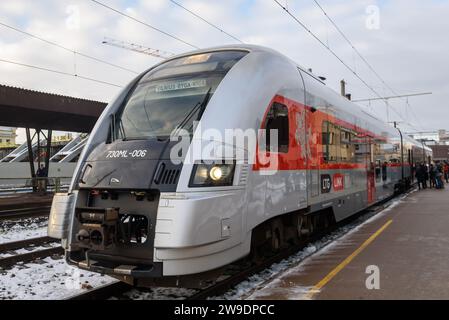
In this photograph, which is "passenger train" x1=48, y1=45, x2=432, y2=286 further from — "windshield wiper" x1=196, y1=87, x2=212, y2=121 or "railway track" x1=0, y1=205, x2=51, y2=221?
"railway track" x1=0, y1=205, x2=51, y2=221

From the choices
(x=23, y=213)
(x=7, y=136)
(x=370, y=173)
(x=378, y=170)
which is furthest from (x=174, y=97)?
(x=7, y=136)

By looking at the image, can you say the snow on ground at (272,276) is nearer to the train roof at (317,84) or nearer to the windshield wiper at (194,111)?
the windshield wiper at (194,111)

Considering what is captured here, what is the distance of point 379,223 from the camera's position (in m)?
10.6

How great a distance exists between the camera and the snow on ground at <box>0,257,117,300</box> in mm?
5582

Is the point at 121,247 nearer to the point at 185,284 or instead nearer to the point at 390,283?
the point at 185,284

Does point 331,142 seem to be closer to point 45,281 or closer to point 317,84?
point 317,84

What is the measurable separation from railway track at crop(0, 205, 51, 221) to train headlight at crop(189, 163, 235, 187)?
11239mm

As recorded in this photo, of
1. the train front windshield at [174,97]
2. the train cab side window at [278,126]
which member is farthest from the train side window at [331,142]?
the train front windshield at [174,97]

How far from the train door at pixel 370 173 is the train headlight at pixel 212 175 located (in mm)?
7930

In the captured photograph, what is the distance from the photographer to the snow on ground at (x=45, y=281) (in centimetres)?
558

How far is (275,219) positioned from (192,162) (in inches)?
80.5

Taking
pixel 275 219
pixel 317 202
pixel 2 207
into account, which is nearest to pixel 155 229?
pixel 275 219

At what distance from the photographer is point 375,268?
247 inches

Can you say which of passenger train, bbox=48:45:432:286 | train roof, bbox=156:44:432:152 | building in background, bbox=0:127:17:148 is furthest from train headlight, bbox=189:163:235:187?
building in background, bbox=0:127:17:148
